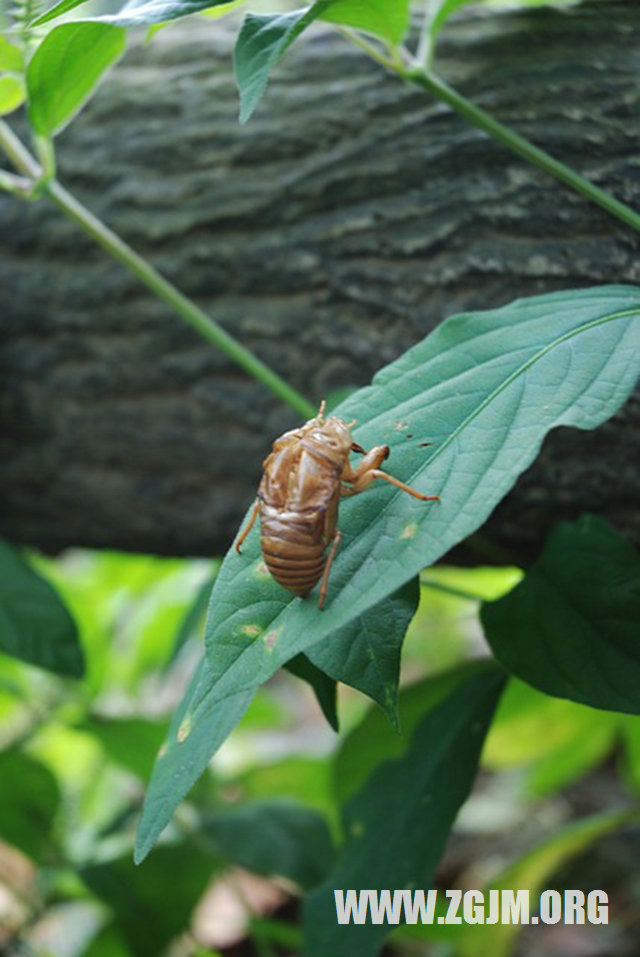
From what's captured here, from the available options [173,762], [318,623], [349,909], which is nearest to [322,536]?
[318,623]

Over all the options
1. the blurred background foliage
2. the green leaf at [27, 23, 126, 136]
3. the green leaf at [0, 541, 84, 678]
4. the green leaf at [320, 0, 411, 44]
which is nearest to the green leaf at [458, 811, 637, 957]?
the blurred background foliage

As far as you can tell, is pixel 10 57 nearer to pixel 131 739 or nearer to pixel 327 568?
pixel 327 568

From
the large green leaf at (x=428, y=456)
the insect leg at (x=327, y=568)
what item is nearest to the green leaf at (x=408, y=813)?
the large green leaf at (x=428, y=456)

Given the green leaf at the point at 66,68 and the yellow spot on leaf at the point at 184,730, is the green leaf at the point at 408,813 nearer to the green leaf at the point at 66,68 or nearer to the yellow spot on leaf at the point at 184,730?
the yellow spot on leaf at the point at 184,730

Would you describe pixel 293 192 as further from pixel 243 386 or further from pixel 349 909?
pixel 349 909

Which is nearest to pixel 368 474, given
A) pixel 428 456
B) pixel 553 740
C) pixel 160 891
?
pixel 428 456
